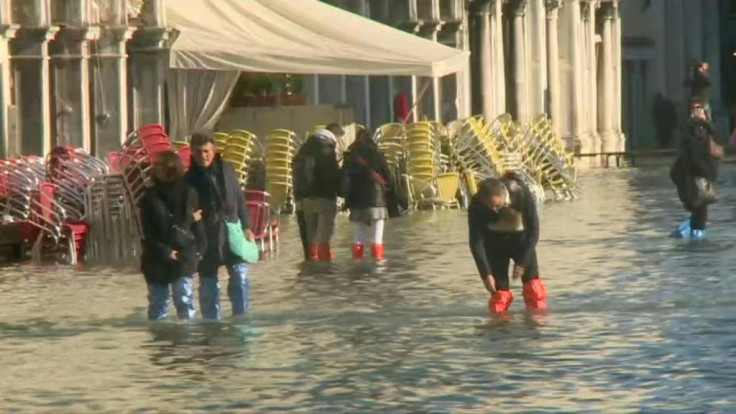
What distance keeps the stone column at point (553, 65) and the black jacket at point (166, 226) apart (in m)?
43.3

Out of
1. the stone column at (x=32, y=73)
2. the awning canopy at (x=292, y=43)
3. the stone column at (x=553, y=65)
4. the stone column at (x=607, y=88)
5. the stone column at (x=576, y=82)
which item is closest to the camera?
the awning canopy at (x=292, y=43)

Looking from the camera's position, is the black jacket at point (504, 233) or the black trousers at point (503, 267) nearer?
the black jacket at point (504, 233)

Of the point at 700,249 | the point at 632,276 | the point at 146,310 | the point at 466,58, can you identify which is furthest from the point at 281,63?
the point at 146,310

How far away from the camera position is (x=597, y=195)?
42562mm

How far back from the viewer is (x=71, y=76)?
3422cm

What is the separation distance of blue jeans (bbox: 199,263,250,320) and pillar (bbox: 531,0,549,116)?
4001 cm

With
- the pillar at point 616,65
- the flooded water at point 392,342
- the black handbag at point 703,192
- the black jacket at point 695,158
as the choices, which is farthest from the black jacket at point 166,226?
the pillar at point 616,65

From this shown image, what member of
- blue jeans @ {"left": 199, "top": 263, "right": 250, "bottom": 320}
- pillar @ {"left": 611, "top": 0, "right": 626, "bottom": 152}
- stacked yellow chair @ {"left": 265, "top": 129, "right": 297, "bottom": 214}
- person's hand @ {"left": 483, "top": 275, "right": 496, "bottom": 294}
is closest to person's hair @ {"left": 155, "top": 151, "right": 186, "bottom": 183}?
blue jeans @ {"left": 199, "top": 263, "right": 250, "bottom": 320}

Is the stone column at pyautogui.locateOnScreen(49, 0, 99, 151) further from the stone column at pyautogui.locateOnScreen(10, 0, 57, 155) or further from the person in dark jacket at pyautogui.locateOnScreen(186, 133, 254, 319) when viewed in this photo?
the person in dark jacket at pyautogui.locateOnScreen(186, 133, 254, 319)

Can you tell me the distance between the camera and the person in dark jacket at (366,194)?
87.2 ft

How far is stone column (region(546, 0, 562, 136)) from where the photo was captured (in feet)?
201

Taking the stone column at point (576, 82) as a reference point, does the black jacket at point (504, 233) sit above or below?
A: below

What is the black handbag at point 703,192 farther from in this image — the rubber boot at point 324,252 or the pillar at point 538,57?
the pillar at point 538,57

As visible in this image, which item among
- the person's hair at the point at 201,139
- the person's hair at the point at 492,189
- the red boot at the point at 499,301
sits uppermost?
the person's hair at the point at 201,139
